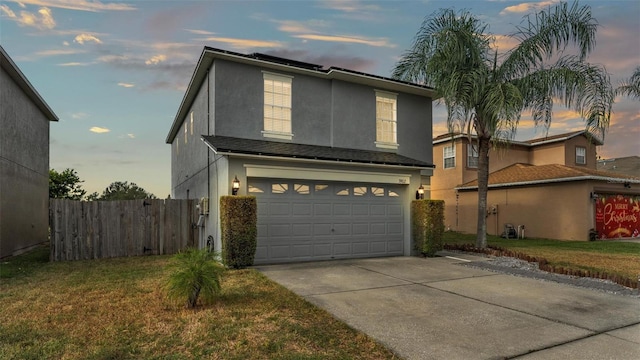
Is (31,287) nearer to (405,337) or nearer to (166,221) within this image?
(166,221)

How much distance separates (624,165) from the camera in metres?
34.4

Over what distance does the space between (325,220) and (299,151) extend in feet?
7.25

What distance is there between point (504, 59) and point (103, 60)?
14252 mm

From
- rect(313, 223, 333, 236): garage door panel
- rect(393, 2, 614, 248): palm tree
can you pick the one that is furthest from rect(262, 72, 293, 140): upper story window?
rect(393, 2, 614, 248): palm tree

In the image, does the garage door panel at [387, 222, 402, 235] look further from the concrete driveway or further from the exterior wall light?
the exterior wall light

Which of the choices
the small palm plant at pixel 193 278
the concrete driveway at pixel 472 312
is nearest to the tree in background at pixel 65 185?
the concrete driveway at pixel 472 312

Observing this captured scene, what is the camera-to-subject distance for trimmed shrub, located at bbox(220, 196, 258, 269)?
8.83 meters

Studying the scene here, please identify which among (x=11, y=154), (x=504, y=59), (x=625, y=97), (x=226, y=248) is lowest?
(x=226, y=248)

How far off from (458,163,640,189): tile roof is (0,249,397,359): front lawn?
643 inches

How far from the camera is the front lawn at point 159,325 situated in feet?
13.5

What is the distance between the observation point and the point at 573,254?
12.5m

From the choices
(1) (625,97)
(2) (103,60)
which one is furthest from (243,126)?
(1) (625,97)

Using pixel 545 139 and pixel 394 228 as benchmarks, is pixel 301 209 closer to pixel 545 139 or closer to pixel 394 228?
pixel 394 228

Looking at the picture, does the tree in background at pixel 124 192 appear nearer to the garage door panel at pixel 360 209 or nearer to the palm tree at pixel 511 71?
the garage door panel at pixel 360 209
